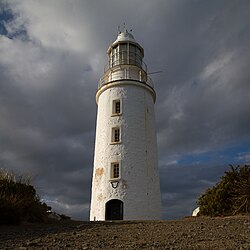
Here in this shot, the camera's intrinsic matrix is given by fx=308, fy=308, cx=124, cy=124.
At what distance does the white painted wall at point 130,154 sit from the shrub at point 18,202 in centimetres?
609

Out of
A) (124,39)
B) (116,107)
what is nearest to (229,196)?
(116,107)

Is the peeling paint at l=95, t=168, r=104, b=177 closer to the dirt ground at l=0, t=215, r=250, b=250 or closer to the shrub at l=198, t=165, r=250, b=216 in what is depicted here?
the shrub at l=198, t=165, r=250, b=216

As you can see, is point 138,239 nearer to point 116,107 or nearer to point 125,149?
point 125,149

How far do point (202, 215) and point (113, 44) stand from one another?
15.7 metres

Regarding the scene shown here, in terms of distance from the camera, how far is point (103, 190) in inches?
739

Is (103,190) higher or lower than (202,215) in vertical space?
higher

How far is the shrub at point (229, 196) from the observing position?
12131mm

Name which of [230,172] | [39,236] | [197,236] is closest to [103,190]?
[230,172]

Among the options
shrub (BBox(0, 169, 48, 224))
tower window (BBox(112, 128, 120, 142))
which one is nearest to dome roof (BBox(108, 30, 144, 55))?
tower window (BBox(112, 128, 120, 142))

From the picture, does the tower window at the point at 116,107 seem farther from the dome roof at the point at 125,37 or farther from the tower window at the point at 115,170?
the dome roof at the point at 125,37

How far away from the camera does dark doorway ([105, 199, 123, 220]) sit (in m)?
18.0

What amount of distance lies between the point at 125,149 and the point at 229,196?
306 inches

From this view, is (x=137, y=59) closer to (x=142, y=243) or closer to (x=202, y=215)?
(x=202, y=215)

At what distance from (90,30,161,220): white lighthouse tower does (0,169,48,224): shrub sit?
19.6 feet
